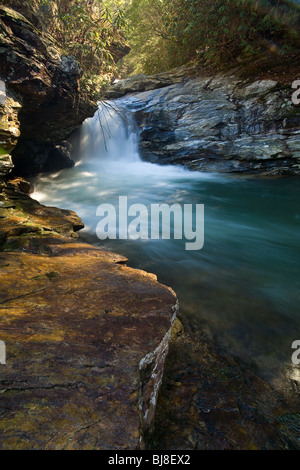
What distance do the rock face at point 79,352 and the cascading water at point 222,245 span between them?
3.50ft

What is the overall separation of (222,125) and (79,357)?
454 inches

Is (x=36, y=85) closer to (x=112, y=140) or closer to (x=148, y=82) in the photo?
(x=112, y=140)

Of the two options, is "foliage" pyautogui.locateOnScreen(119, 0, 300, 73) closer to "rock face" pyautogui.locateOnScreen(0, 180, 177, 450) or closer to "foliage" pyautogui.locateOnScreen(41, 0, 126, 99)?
"foliage" pyautogui.locateOnScreen(41, 0, 126, 99)

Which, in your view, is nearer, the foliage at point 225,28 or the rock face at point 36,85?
the rock face at point 36,85

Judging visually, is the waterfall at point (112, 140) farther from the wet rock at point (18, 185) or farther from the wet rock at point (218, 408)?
the wet rock at point (218, 408)

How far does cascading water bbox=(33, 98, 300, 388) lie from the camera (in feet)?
9.38

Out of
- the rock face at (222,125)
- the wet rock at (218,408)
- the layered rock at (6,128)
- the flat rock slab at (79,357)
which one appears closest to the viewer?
the flat rock slab at (79,357)

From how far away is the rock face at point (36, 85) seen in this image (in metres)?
5.27

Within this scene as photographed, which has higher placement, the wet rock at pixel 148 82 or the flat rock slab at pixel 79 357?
the wet rock at pixel 148 82

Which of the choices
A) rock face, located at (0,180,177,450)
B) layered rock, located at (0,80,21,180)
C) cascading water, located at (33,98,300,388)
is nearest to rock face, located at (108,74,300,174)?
cascading water, located at (33,98,300,388)

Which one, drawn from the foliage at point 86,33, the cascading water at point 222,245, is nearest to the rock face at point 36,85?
the foliage at point 86,33
